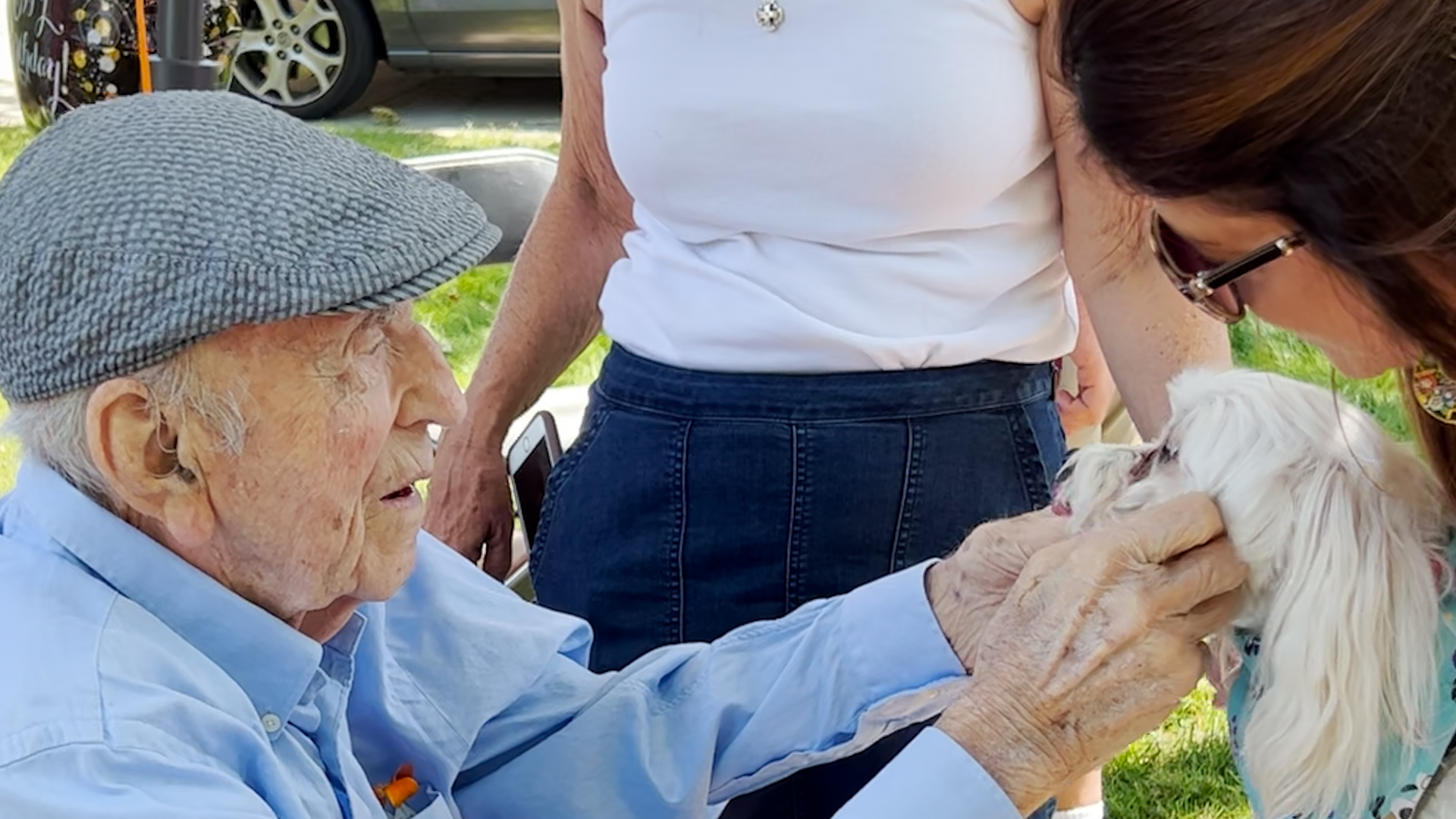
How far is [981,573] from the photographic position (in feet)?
5.09

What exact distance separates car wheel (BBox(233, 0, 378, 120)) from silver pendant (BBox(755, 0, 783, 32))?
626cm

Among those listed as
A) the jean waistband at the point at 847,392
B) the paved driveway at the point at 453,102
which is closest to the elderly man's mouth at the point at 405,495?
the jean waistband at the point at 847,392

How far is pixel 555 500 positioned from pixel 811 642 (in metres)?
0.41

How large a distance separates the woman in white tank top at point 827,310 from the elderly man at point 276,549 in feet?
0.51

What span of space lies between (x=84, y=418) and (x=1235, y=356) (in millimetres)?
1457

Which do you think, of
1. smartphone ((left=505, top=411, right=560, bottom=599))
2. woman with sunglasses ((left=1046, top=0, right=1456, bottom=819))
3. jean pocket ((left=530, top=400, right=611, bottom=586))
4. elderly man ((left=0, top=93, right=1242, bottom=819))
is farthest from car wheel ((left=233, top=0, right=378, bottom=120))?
woman with sunglasses ((left=1046, top=0, right=1456, bottom=819))

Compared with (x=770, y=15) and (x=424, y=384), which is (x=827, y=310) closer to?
(x=770, y=15)

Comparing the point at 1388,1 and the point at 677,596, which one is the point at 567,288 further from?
the point at 1388,1

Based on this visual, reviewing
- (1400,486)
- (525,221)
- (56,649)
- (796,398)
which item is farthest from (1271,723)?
(525,221)

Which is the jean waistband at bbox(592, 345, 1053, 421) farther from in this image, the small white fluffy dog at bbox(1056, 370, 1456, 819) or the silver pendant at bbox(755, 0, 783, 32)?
the silver pendant at bbox(755, 0, 783, 32)

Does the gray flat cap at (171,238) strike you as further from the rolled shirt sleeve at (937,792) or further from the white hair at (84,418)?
the rolled shirt sleeve at (937,792)

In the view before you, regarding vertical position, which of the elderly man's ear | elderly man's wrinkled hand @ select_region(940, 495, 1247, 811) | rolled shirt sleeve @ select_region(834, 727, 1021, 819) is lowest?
rolled shirt sleeve @ select_region(834, 727, 1021, 819)

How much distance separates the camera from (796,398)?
5.45 feet

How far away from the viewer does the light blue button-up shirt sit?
117 centimetres
